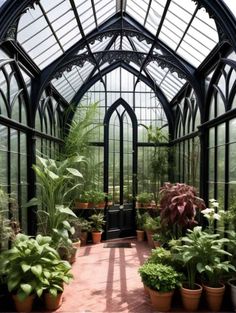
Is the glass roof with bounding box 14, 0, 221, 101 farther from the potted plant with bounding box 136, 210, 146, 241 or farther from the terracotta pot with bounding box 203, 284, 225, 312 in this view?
the terracotta pot with bounding box 203, 284, 225, 312

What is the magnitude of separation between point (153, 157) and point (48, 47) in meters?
4.57

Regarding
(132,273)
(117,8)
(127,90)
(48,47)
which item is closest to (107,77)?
(127,90)

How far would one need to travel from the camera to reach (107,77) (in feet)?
33.5

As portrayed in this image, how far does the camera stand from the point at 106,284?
18.3 ft

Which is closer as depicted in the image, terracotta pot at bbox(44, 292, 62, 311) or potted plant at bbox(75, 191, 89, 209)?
terracotta pot at bbox(44, 292, 62, 311)

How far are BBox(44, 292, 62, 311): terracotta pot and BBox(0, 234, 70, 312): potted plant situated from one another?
0.59 feet

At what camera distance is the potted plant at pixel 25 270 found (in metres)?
4.24

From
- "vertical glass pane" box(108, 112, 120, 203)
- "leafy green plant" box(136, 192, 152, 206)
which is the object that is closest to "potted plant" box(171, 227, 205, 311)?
"leafy green plant" box(136, 192, 152, 206)

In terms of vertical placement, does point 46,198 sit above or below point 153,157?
below

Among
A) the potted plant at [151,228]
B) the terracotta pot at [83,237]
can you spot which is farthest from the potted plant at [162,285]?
the terracotta pot at [83,237]

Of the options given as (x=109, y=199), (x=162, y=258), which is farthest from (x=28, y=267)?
(x=109, y=199)

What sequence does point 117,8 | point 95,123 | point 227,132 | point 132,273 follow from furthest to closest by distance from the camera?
point 95,123
point 117,8
point 132,273
point 227,132

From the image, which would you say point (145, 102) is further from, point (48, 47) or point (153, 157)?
point (48, 47)

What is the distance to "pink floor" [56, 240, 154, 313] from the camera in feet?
15.3
